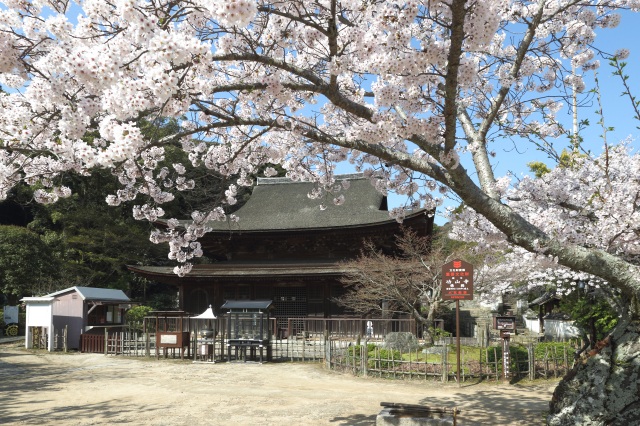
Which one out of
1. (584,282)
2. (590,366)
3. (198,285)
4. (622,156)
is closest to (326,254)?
(198,285)

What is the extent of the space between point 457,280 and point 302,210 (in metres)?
12.6

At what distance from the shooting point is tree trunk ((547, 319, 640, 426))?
Answer: 222 inches

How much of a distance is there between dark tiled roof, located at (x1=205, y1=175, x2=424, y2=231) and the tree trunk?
13.7 m

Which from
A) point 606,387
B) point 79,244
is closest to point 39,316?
point 79,244

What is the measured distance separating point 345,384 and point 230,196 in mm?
4842

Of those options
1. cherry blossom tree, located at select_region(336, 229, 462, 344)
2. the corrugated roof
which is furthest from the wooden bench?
the corrugated roof

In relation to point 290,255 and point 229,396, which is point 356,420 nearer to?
point 229,396

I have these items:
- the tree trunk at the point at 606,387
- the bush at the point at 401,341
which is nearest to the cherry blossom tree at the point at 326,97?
the tree trunk at the point at 606,387

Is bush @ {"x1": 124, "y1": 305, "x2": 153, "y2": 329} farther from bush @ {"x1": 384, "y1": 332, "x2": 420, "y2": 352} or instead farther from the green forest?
bush @ {"x1": 384, "y1": 332, "x2": 420, "y2": 352}

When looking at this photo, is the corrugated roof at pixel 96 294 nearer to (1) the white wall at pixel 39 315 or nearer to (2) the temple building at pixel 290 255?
(1) the white wall at pixel 39 315

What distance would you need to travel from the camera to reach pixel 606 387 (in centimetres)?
580

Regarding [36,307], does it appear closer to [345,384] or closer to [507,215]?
[345,384]

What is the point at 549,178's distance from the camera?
792 centimetres

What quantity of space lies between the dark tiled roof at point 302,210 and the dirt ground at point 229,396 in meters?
8.95
